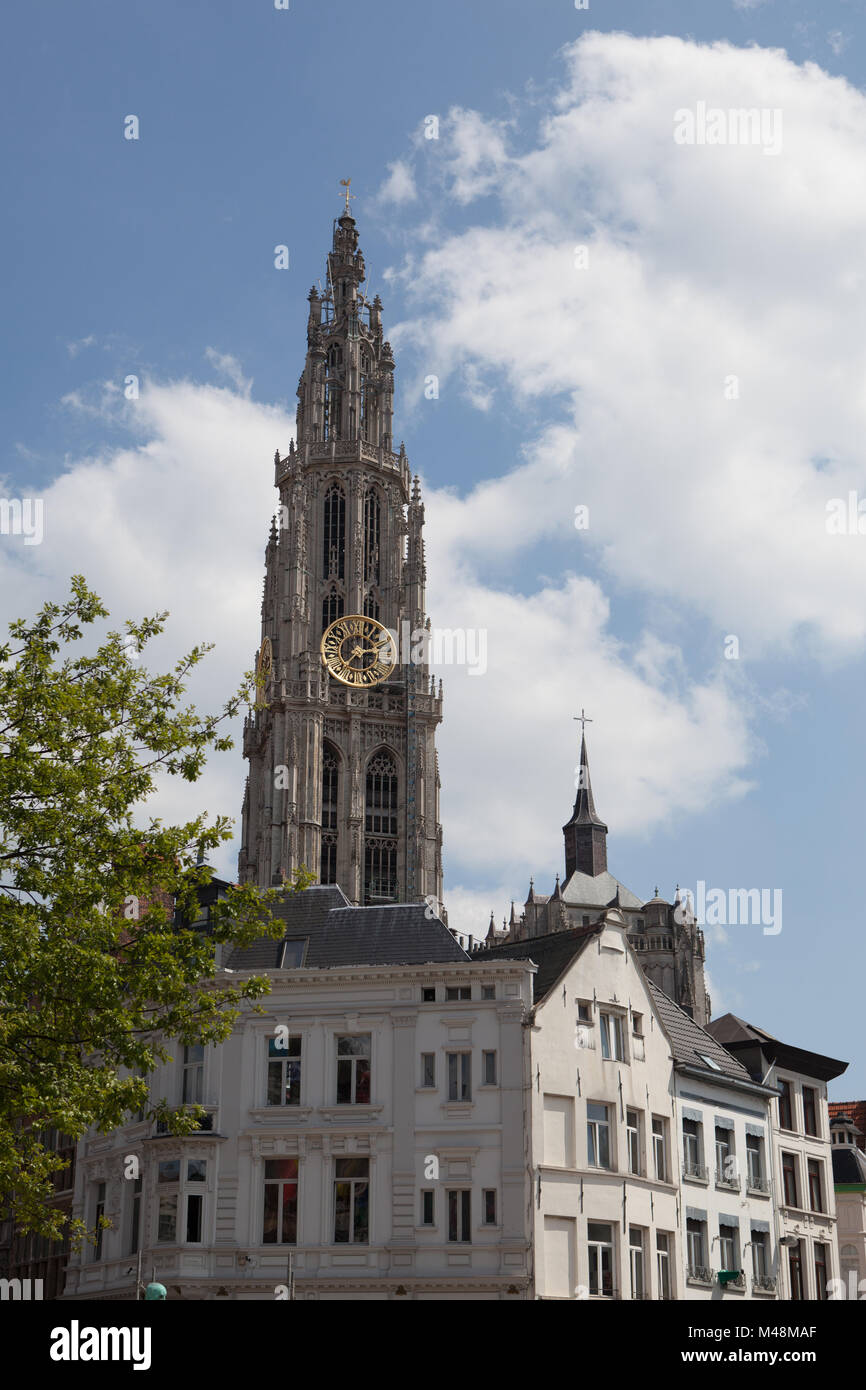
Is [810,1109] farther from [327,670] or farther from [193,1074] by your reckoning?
[327,670]

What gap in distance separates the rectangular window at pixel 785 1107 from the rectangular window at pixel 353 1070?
14530 millimetres

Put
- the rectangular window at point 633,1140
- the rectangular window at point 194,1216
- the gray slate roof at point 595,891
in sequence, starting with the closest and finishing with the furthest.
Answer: the rectangular window at point 194,1216 → the rectangular window at point 633,1140 → the gray slate roof at point 595,891

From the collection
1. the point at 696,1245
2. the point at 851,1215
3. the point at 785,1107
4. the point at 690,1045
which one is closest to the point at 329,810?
the point at 851,1215

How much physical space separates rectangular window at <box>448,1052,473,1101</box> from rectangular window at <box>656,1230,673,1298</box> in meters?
6.68

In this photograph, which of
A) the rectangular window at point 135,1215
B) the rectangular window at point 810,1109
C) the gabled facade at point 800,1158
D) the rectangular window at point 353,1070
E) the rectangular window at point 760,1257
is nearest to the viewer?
the rectangular window at point 353,1070

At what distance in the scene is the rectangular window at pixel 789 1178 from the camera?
46.2 meters

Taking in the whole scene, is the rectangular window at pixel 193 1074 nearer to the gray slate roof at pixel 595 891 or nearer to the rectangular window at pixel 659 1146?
the rectangular window at pixel 659 1146

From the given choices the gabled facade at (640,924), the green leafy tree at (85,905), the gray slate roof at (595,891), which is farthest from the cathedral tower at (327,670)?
the green leafy tree at (85,905)

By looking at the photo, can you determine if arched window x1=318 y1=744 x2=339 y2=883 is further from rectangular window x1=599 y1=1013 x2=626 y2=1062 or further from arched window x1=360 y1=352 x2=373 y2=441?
rectangular window x1=599 y1=1013 x2=626 y2=1062

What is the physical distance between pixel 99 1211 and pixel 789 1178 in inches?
790

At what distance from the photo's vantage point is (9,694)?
2631 cm
